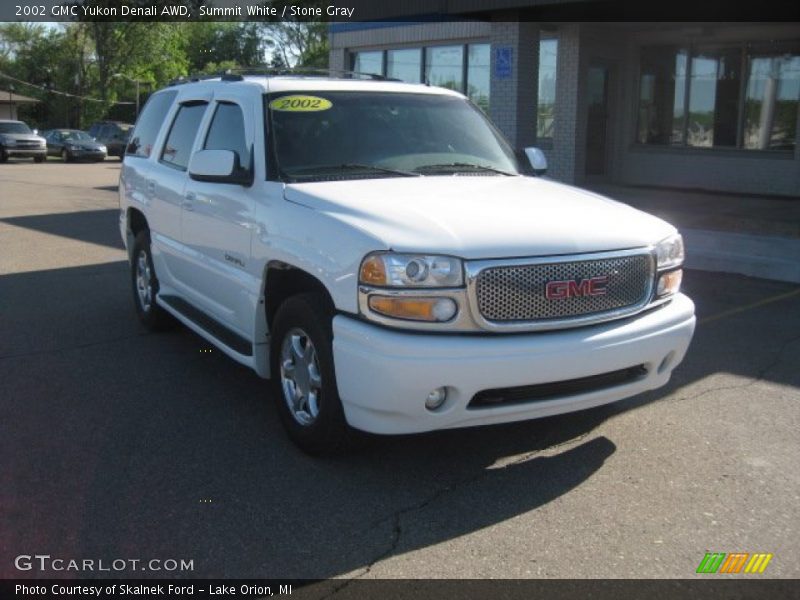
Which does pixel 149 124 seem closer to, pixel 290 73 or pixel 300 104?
pixel 290 73

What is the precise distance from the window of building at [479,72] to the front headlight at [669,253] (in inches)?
576

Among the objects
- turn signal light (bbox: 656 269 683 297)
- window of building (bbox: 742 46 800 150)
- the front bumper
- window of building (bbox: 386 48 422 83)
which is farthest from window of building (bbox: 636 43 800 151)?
the front bumper

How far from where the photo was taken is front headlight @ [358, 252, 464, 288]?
152 inches

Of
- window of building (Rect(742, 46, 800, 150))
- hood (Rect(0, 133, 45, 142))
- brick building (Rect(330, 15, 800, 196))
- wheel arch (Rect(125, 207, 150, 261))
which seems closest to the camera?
wheel arch (Rect(125, 207, 150, 261))

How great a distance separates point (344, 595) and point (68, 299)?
20.0 ft

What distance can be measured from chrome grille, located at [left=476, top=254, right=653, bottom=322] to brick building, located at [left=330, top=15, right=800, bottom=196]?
1043 centimetres

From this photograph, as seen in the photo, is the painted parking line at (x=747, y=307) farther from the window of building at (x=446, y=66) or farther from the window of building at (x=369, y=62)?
the window of building at (x=369, y=62)

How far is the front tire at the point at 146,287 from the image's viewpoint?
6898 millimetres

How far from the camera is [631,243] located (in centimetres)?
432

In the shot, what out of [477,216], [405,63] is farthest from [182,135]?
[405,63]

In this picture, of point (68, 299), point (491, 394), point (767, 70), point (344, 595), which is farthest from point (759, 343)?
point (767, 70)

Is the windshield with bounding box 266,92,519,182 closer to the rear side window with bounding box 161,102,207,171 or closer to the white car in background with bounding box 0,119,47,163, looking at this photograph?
the rear side window with bounding box 161,102,207,171

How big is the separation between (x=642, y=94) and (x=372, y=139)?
1415cm

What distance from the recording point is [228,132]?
557cm
